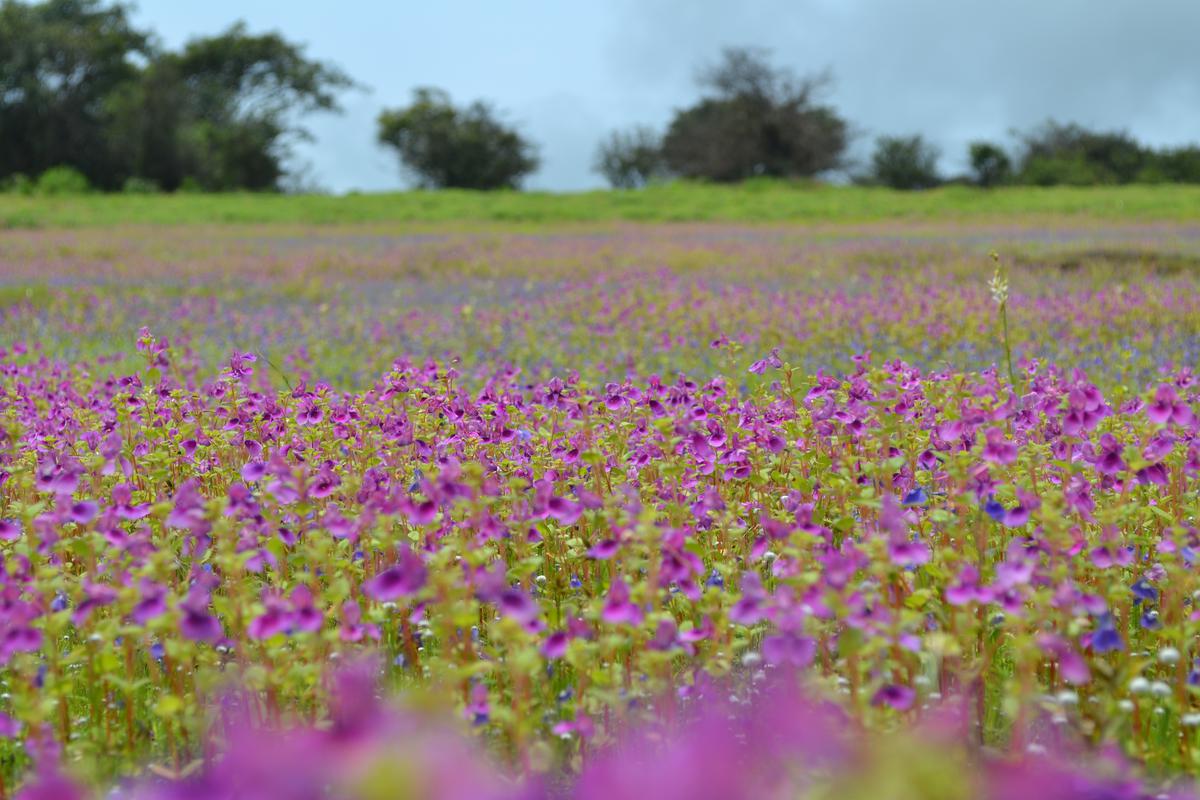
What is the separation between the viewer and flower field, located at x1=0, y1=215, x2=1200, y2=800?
199 centimetres

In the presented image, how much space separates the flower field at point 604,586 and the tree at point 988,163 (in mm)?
50070

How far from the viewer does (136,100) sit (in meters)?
49.0

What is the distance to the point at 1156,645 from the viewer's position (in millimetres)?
3455

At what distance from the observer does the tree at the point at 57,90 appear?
52.7m

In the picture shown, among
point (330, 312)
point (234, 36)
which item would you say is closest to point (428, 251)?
point (330, 312)

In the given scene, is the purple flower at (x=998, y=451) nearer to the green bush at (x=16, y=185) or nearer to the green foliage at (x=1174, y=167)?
the green bush at (x=16, y=185)

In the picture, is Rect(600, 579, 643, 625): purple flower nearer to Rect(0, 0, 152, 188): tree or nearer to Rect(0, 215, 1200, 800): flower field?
Rect(0, 215, 1200, 800): flower field

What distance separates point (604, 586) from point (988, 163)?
56.2 metres

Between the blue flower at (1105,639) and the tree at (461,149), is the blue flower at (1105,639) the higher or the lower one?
the lower one

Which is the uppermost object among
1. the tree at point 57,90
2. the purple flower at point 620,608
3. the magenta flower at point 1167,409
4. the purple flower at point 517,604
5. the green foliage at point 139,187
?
the tree at point 57,90

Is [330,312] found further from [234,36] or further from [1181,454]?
[234,36]

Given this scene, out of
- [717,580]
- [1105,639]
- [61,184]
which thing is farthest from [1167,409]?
[61,184]

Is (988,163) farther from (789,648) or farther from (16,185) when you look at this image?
(789,648)

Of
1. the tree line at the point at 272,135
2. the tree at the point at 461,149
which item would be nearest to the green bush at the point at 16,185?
the tree line at the point at 272,135
